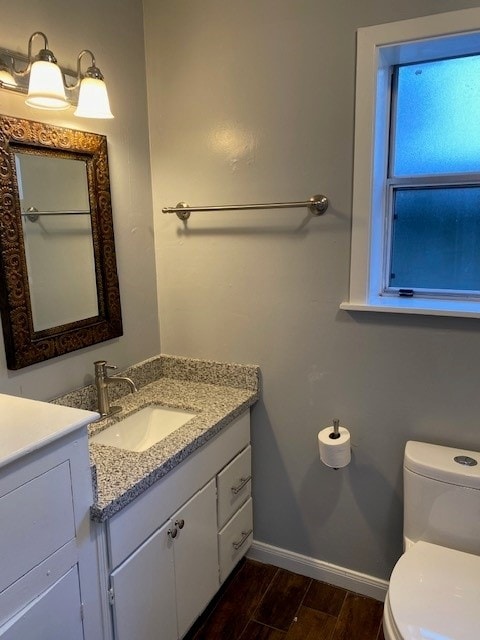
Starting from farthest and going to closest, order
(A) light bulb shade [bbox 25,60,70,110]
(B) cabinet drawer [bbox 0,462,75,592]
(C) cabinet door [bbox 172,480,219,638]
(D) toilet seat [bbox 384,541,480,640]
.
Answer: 1. (C) cabinet door [bbox 172,480,219,638]
2. (A) light bulb shade [bbox 25,60,70,110]
3. (D) toilet seat [bbox 384,541,480,640]
4. (B) cabinet drawer [bbox 0,462,75,592]


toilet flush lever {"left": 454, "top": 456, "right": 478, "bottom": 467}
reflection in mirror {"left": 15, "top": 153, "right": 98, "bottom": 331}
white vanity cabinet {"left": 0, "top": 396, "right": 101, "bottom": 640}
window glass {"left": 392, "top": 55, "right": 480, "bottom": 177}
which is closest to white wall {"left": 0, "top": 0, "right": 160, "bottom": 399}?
reflection in mirror {"left": 15, "top": 153, "right": 98, "bottom": 331}

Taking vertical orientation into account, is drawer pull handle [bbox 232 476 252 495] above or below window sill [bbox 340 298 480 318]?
below

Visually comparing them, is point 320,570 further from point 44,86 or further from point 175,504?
point 44,86

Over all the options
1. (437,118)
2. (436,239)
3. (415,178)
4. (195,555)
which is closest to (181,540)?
(195,555)

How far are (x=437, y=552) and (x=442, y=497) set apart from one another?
0.17 metres

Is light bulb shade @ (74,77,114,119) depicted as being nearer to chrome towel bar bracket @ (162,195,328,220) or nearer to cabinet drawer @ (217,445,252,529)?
chrome towel bar bracket @ (162,195,328,220)

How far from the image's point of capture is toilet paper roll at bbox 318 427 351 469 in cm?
171

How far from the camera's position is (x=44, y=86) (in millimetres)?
1314

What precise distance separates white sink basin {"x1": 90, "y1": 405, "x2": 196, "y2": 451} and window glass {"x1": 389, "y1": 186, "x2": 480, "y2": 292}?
986 millimetres

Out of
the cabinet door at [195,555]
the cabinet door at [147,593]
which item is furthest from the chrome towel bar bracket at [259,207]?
the cabinet door at [147,593]

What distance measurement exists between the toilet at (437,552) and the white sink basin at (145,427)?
0.84 meters

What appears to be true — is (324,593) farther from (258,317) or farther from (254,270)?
(254,270)

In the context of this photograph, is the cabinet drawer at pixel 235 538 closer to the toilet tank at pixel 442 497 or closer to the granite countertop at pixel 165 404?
the granite countertop at pixel 165 404

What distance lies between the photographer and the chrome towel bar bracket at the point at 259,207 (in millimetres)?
1702
